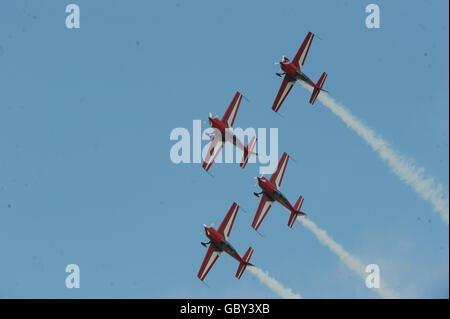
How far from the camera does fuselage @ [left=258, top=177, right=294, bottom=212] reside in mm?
83375

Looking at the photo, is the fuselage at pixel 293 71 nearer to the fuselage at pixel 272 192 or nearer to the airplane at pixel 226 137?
the airplane at pixel 226 137

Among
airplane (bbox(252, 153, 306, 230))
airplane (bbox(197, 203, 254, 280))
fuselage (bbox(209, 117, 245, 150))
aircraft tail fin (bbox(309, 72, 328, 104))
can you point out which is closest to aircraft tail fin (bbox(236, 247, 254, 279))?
airplane (bbox(197, 203, 254, 280))

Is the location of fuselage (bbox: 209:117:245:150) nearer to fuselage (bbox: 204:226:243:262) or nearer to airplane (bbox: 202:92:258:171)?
airplane (bbox: 202:92:258:171)

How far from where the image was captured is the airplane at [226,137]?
8025 cm

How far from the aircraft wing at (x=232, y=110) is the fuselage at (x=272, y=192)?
6.28 metres

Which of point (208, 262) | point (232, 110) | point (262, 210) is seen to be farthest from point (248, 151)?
point (208, 262)

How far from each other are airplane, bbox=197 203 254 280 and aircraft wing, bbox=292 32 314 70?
14.9 m

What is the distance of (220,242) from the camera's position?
79.8 metres
